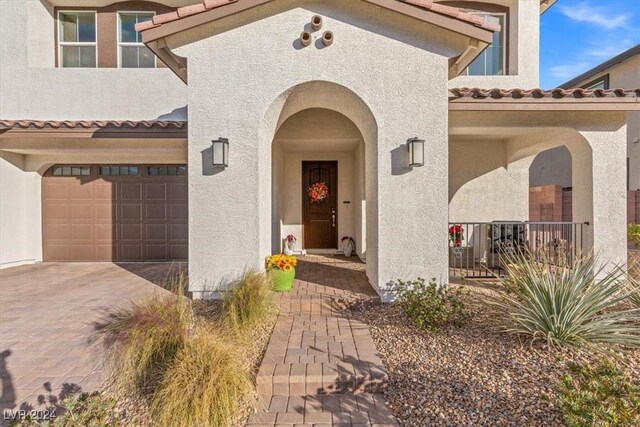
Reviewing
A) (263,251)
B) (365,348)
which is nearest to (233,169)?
(263,251)

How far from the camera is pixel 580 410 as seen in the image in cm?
277

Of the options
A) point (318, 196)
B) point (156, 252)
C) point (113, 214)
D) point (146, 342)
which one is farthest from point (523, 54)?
point (113, 214)

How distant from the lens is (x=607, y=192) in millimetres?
7250

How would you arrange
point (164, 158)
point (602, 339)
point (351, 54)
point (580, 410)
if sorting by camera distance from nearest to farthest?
point (580, 410) → point (602, 339) → point (351, 54) → point (164, 158)

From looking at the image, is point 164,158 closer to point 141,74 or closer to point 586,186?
point 141,74

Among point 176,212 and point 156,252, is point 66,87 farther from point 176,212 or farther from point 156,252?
point 156,252

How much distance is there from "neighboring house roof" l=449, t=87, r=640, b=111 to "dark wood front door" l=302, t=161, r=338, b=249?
5.50 m

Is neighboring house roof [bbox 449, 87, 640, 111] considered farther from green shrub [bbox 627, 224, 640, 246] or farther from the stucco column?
green shrub [bbox 627, 224, 640, 246]

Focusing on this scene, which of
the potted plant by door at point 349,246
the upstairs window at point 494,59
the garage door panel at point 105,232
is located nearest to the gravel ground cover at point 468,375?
the potted plant by door at point 349,246

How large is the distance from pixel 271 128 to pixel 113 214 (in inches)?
271

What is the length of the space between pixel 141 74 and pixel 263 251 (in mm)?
7977

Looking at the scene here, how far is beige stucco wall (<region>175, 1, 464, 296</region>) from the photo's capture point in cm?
614

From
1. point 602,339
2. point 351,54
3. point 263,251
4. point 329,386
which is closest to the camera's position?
point 329,386

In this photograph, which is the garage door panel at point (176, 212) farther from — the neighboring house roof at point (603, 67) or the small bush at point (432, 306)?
the neighboring house roof at point (603, 67)
